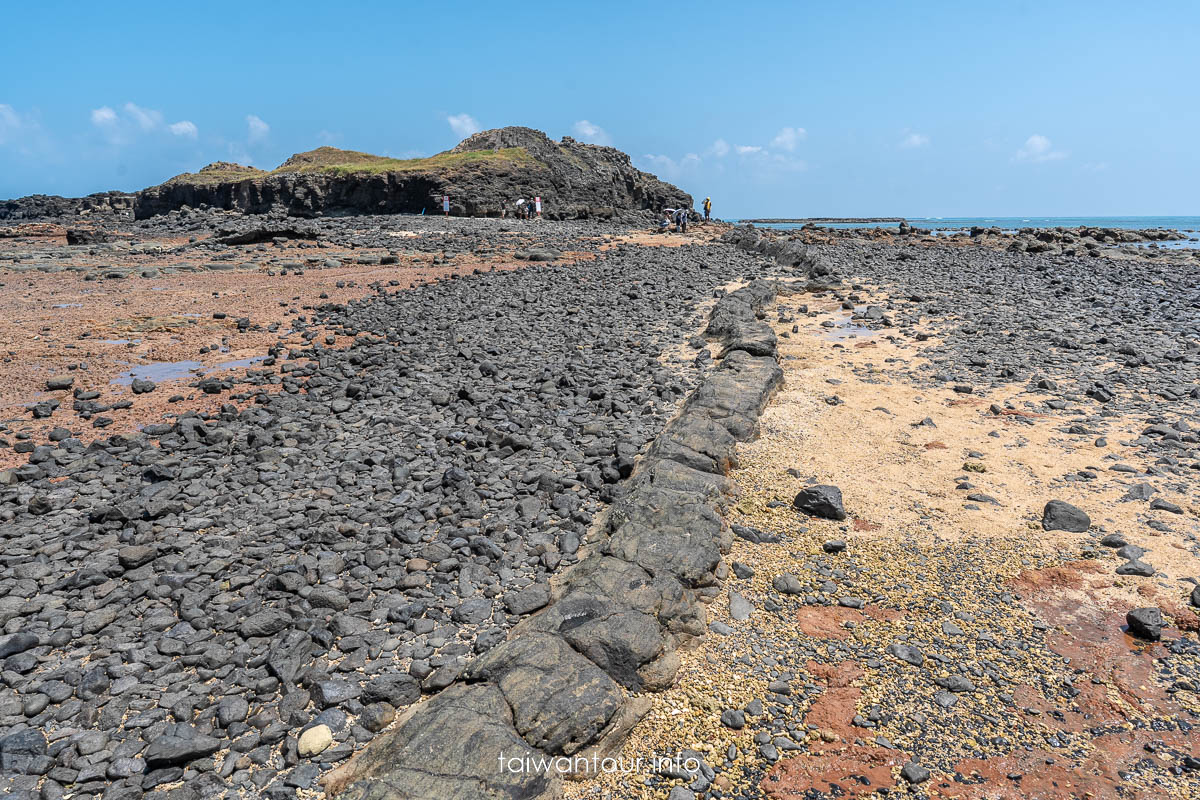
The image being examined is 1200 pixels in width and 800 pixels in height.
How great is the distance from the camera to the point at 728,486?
21.8 ft

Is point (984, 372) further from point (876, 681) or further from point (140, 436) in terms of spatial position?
point (140, 436)

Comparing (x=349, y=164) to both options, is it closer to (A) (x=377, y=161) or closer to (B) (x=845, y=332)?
(A) (x=377, y=161)

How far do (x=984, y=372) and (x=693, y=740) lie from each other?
9.33m

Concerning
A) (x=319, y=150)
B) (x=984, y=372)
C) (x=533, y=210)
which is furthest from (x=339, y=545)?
(x=319, y=150)

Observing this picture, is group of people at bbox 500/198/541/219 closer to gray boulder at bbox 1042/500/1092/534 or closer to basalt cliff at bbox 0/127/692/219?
basalt cliff at bbox 0/127/692/219

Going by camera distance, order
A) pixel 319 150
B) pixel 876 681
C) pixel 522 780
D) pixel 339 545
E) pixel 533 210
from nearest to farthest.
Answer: pixel 522 780, pixel 876 681, pixel 339 545, pixel 533 210, pixel 319 150

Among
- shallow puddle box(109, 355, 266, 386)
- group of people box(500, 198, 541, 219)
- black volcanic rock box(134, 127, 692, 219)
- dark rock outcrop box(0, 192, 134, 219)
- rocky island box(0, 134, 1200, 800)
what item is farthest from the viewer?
dark rock outcrop box(0, 192, 134, 219)

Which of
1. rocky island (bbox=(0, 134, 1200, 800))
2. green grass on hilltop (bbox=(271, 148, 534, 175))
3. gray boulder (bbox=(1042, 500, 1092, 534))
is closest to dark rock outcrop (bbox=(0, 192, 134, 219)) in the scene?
green grass on hilltop (bbox=(271, 148, 534, 175))

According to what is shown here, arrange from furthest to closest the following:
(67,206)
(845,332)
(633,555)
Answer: (67,206) < (845,332) < (633,555)

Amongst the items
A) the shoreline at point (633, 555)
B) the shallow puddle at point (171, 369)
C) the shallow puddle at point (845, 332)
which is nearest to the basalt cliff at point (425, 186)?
the shallow puddle at point (845, 332)

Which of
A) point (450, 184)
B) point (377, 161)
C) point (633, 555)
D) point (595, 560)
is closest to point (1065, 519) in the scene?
point (633, 555)

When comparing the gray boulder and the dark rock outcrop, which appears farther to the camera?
A: the dark rock outcrop

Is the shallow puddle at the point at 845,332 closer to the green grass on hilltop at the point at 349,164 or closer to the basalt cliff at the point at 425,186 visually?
the basalt cliff at the point at 425,186

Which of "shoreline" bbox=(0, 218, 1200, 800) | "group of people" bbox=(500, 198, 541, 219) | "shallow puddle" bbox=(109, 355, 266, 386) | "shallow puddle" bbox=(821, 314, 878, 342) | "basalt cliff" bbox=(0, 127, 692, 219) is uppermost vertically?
"basalt cliff" bbox=(0, 127, 692, 219)
